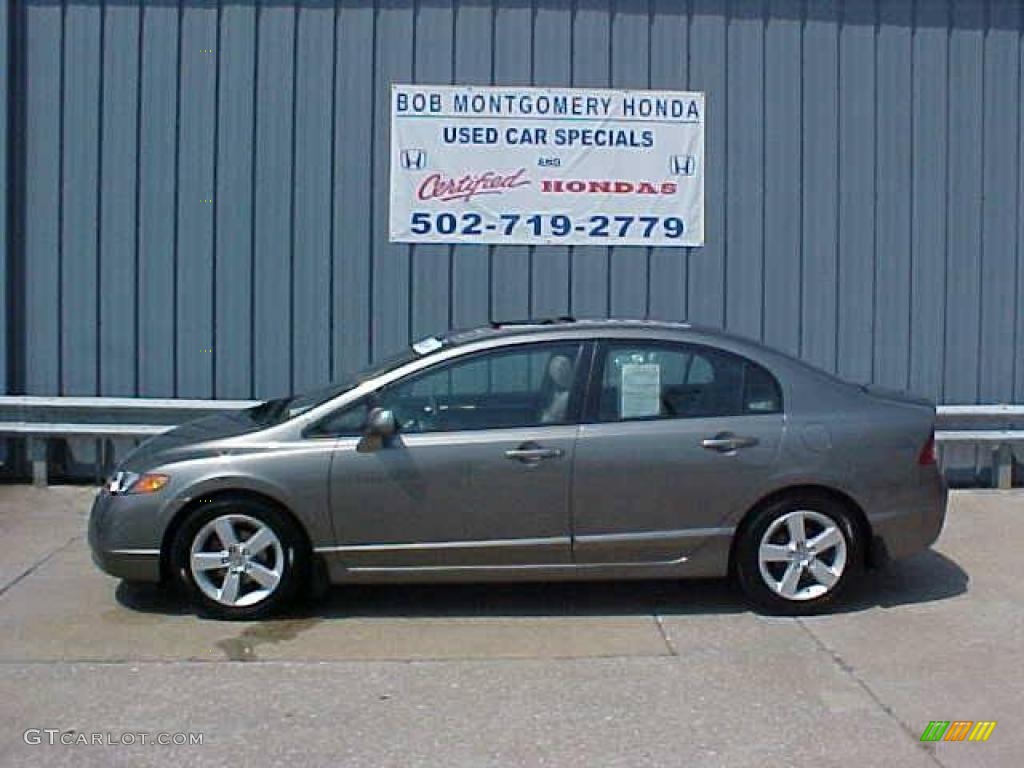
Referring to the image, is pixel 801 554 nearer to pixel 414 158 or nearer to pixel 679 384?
pixel 679 384

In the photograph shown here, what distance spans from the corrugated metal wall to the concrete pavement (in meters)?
2.90

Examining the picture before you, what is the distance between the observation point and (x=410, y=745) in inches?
206

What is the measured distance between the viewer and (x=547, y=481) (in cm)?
678

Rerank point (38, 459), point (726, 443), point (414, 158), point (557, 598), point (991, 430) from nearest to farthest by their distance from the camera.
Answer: point (726, 443) < point (557, 598) < point (38, 459) < point (414, 158) < point (991, 430)

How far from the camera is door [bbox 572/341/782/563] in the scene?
268 inches

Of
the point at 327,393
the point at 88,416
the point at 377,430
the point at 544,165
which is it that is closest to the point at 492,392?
the point at 377,430

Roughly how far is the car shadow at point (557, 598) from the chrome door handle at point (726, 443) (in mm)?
900

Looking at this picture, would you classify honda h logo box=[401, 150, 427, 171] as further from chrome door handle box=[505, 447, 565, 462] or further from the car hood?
chrome door handle box=[505, 447, 565, 462]

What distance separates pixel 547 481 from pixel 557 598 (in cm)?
92

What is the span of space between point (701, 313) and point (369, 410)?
436 cm

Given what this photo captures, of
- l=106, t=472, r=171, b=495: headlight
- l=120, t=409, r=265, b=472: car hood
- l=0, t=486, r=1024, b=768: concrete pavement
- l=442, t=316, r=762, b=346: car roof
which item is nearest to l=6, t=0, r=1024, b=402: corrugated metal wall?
l=0, t=486, r=1024, b=768: concrete pavement

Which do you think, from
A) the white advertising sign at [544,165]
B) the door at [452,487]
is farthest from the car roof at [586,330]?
the white advertising sign at [544,165]

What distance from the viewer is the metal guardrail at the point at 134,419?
10.1 meters

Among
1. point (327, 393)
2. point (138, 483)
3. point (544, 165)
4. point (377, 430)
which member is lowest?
point (138, 483)
